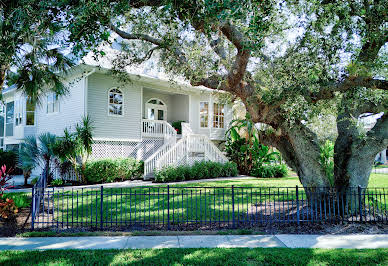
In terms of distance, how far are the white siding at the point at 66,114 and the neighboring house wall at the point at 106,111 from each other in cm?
60

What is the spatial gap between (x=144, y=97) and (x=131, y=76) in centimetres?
402

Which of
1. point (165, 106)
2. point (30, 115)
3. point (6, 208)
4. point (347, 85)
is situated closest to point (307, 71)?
point (347, 85)

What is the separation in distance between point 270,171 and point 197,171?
16.3ft

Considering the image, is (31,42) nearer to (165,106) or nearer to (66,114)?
(66,114)

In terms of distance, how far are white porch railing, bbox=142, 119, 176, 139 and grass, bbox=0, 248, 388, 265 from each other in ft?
43.7

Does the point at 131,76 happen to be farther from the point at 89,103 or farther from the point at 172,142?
the point at 172,142

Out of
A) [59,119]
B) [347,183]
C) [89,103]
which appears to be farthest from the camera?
[59,119]

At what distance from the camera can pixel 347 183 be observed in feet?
28.4

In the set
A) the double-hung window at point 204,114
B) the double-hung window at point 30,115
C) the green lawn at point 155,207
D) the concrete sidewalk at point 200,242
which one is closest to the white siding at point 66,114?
the double-hung window at point 30,115

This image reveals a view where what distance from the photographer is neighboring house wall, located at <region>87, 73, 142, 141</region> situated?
1672 cm

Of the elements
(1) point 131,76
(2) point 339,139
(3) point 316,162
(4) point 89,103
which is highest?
(1) point 131,76

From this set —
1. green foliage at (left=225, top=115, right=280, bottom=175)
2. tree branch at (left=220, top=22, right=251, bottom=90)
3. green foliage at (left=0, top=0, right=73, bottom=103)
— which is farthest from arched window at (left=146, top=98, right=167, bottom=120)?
tree branch at (left=220, top=22, right=251, bottom=90)

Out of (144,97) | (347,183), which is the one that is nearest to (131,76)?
(144,97)

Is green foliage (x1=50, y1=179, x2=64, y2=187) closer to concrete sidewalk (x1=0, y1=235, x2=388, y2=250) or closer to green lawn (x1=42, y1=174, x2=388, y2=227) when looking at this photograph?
green lawn (x1=42, y1=174, x2=388, y2=227)
